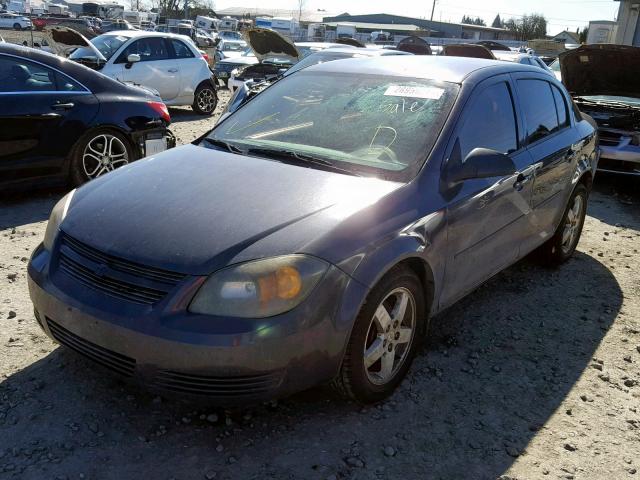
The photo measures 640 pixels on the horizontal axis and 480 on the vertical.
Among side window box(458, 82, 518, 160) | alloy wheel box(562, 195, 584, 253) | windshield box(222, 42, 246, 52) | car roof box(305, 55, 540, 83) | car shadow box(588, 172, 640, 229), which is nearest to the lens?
side window box(458, 82, 518, 160)

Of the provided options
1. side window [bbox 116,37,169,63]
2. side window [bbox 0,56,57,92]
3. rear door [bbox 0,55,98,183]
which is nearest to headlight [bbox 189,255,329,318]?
rear door [bbox 0,55,98,183]

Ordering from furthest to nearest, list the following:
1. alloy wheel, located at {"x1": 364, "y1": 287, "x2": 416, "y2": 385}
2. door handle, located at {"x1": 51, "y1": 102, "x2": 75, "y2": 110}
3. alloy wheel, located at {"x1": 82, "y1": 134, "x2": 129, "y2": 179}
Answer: alloy wheel, located at {"x1": 82, "y1": 134, "x2": 129, "y2": 179}, door handle, located at {"x1": 51, "y1": 102, "x2": 75, "y2": 110}, alloy wheel, located at {"x1": 364, "y1": 287, "x2": 416, "y2": 385}

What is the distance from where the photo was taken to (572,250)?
5.25 meters

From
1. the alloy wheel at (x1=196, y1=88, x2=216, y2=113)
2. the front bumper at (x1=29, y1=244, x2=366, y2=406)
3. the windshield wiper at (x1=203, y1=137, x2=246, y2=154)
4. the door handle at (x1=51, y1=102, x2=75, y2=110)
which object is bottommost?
Result: the alloy wheel at (x1=196, y1=88, x2=216, y2=113)

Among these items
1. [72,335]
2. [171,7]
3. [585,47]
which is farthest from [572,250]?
[171,7]

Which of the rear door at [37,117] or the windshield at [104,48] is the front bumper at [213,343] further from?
the windshield at [104,48]

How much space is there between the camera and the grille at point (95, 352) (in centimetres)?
249

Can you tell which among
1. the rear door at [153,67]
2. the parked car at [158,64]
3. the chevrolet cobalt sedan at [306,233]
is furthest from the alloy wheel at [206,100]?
the chevrolet cobalt sedan at [306,233]

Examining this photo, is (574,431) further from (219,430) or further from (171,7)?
(171,7)

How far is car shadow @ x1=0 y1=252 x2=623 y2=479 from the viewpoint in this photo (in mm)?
2531

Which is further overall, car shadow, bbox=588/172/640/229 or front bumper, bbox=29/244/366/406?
car shadow, bbox=588/172/640/229

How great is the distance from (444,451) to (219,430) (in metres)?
1.01

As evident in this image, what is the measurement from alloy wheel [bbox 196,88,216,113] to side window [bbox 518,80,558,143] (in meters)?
8.83

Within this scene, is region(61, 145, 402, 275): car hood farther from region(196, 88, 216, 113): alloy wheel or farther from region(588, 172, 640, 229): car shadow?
region(196, 88, 216, 113): alloy wheel
